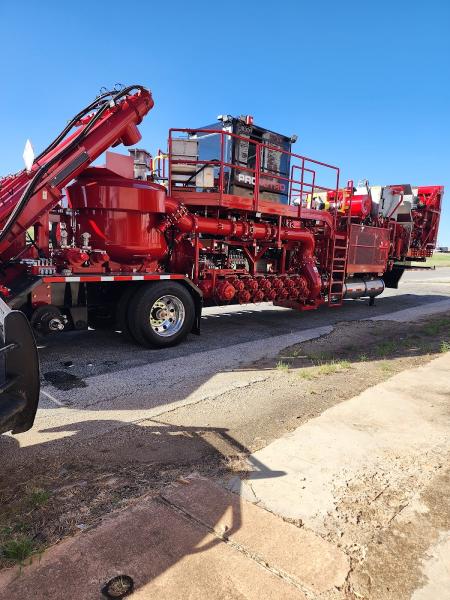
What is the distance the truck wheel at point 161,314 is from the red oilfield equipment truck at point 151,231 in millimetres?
18

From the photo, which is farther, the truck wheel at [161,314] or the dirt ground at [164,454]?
the truck wheel at [161,314]

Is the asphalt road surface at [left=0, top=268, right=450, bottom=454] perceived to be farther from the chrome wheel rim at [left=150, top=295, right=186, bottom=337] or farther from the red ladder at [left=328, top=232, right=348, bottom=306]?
the red ladder at [left=328, top=232, right=348, bottom=306]

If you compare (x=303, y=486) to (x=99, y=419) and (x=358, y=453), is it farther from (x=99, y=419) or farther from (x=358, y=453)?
(x=99, y=419)

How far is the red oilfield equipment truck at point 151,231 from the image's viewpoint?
5.89 metres

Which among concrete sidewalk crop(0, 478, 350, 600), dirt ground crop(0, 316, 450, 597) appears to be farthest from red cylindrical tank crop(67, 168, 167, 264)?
concrete sidewalk crop(0, 478, 350, 600)

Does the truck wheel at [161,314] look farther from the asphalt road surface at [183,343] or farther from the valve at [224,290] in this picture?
the valve at [224,290]

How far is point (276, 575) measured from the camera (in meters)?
2.15

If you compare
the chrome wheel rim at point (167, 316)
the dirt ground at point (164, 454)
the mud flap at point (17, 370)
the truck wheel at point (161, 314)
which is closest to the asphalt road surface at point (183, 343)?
the truck wheel at point (161, 314)

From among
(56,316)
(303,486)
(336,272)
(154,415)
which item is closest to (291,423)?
(303,486)

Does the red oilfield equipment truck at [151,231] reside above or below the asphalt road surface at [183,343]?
above

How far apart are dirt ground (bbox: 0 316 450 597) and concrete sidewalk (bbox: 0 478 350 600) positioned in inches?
5.5

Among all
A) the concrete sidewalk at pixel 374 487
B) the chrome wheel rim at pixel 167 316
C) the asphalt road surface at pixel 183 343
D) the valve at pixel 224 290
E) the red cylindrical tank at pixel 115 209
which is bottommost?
the asphalt road surface at pixel 183 343

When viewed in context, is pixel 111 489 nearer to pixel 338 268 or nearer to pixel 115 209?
pixel 115 209

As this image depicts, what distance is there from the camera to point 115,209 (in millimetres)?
6594
